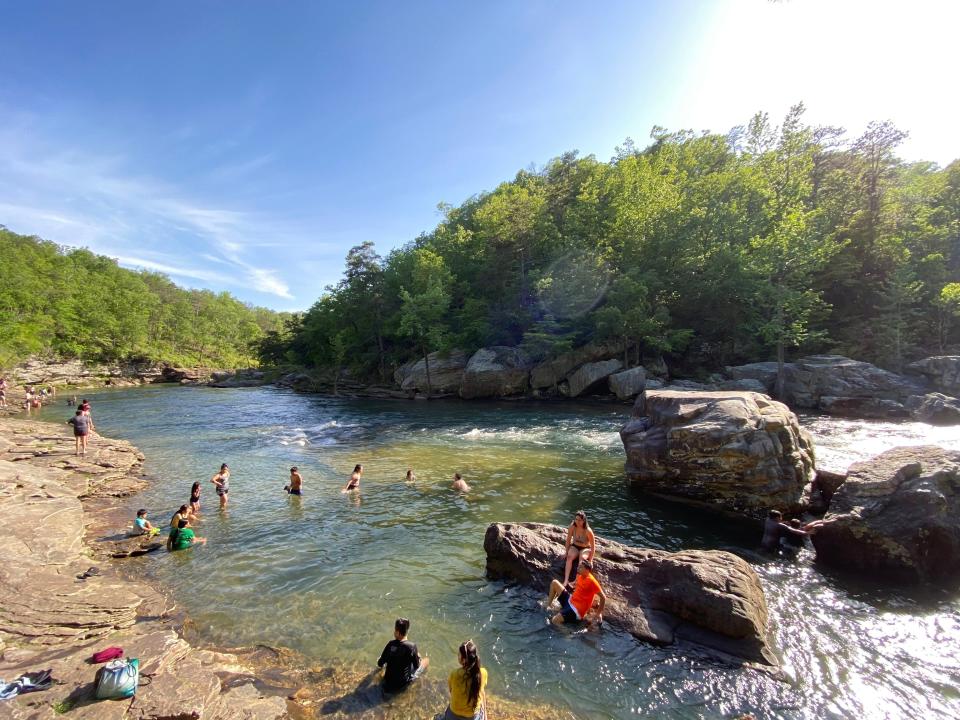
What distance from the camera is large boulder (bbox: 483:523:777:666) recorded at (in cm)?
689

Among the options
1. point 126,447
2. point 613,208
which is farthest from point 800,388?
point 126,447

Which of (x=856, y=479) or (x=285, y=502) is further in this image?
(x=285, y=502)

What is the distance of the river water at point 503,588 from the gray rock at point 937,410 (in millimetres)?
1869

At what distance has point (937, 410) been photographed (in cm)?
2256

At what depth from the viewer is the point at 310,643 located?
23.9 feet

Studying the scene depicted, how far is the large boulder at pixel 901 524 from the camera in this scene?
29.1 ft

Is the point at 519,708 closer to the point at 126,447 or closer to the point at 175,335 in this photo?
the point at 126,447

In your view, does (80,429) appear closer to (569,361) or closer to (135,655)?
(135,655)

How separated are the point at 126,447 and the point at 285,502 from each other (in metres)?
12.5

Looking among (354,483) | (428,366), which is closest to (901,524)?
(354,483)

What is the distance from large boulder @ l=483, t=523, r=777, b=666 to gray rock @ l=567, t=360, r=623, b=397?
27.4 metres

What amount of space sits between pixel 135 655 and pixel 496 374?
112 feet

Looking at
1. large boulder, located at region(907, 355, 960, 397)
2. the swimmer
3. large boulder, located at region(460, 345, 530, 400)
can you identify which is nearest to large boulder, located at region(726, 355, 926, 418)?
large boulder, located at region(907, 355, 960, 397)

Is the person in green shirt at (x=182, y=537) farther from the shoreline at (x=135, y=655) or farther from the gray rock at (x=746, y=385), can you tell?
the gray rock at (x=746, y=385)
